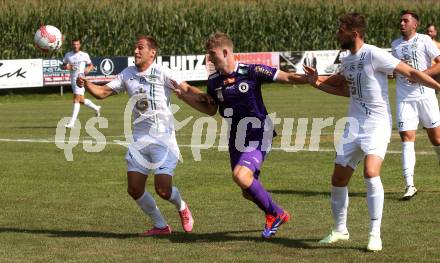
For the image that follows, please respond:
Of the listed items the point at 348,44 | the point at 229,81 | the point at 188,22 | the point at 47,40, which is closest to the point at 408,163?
the point at 229,81

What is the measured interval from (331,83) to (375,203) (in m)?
1.50

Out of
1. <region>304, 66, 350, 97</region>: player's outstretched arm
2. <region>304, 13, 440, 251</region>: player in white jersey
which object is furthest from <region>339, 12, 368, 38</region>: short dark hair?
<region>304, 66, 350, 97</region>: player's outstretched arm

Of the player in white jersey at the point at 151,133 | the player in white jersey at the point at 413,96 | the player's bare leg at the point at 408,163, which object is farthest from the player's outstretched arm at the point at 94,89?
the player in white jersey at the point at 413,96

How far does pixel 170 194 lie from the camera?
1200cm

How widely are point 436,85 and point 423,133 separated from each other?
525 inches

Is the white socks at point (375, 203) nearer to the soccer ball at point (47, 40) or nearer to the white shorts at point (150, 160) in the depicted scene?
the white shorts at point (150, 160)

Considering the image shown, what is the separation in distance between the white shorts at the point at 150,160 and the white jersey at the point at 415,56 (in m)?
4.59

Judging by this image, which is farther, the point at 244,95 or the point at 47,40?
the point at 47,40

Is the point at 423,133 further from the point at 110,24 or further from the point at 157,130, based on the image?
the point at 110,24

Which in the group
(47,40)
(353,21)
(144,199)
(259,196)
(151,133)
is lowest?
(144,199)

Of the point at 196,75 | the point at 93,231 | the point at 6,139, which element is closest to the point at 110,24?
the point at 196,75

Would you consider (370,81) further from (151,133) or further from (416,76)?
(151,133)

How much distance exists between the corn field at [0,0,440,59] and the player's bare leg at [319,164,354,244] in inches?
1373

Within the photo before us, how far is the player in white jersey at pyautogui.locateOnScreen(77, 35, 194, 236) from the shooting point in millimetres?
11922
